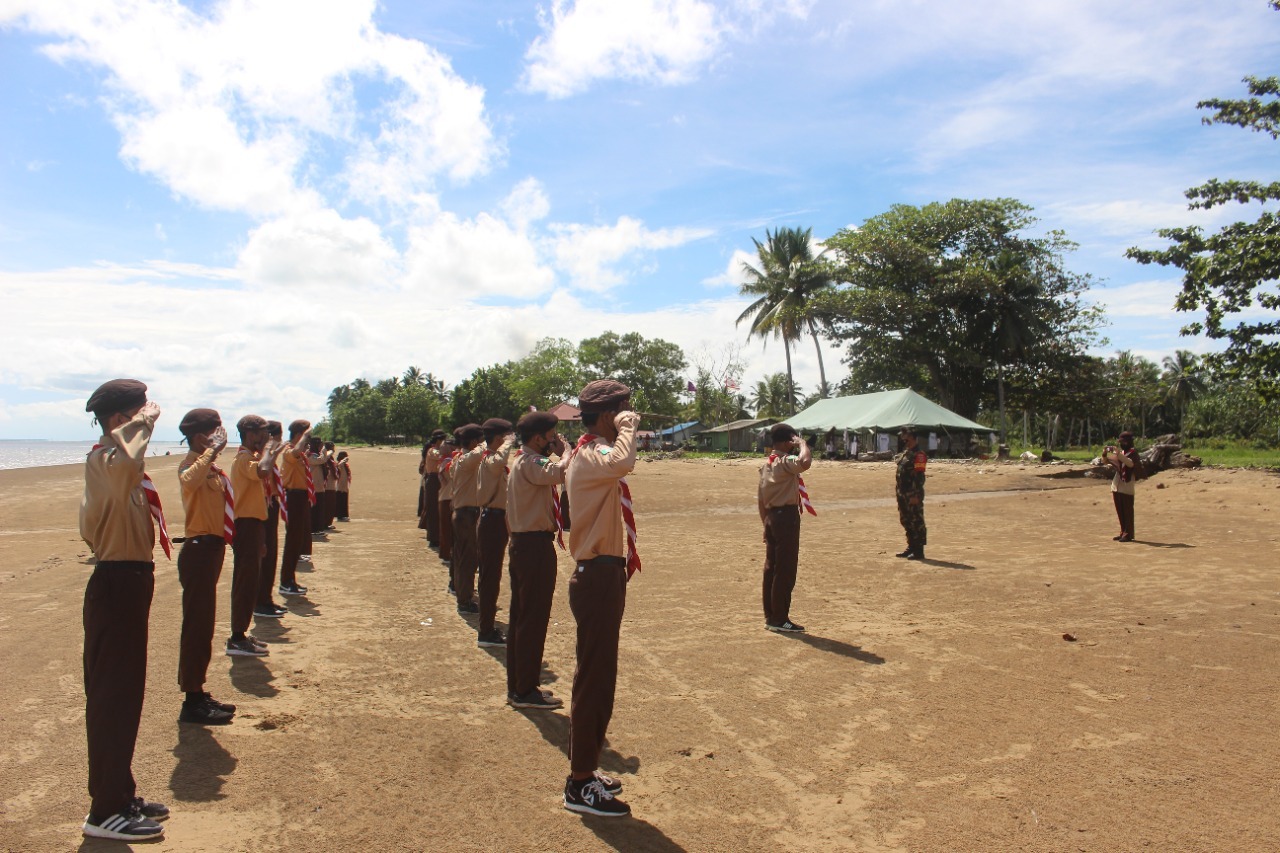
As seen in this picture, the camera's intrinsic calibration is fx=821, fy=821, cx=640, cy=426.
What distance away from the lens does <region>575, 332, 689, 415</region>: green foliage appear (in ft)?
238

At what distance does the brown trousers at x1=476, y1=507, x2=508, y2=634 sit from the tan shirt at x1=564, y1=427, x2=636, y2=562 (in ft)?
9.41

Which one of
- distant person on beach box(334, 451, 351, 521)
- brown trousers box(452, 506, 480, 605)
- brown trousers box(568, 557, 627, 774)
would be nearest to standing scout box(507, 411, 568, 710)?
brown trousers box(568, 557, 627, 774)

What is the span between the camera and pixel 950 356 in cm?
4231

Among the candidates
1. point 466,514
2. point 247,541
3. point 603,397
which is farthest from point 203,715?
point 466,514

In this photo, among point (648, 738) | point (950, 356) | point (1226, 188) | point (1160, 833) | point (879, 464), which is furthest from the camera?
point (950, 356)

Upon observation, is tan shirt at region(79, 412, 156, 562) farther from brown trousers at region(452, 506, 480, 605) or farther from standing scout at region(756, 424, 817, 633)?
standing scout at region(756, 424, 817, 633)

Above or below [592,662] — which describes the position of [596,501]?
above

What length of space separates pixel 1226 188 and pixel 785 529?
70.3 feet

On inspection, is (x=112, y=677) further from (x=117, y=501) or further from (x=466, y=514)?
(x=466, y=514)

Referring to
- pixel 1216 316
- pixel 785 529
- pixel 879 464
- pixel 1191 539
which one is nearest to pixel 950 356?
Result: pixel 879 464

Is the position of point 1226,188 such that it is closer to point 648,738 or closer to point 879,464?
point 879,464

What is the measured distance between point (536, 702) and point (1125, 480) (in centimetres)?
1093

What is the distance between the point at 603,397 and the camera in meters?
4.19

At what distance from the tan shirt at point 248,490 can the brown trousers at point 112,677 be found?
271cm
